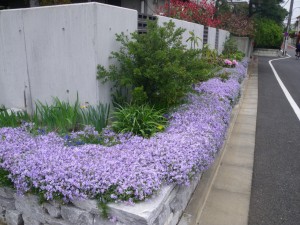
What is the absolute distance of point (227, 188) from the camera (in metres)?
3.65

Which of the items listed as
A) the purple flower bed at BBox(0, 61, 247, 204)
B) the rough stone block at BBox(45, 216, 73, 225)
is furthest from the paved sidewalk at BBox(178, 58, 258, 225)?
the rough stone block at BBox(45, 216, 73, 225)

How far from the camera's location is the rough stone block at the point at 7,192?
8.79 feet

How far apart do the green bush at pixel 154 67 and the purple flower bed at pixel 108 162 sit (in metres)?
0.69

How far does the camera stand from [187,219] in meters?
2.93

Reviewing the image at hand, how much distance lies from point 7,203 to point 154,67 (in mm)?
2257

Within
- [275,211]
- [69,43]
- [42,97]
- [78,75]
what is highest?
[69,43]

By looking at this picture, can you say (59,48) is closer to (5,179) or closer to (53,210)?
(5,179)

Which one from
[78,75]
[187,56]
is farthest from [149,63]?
[78,75]

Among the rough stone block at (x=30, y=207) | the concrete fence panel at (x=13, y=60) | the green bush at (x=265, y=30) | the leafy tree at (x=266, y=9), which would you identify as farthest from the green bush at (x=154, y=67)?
the leafy tree at (x=266, y=9)

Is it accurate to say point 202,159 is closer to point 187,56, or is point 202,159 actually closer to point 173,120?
point 173,120

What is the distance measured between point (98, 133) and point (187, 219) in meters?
1.41

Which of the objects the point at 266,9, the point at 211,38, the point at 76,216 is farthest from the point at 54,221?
the point at 266,9

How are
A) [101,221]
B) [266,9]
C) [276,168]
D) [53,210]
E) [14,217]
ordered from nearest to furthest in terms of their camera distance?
[101,221]
[53,210]
[14,217]
[276,168]
[266,9]

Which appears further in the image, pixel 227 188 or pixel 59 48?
pixel 59 48
